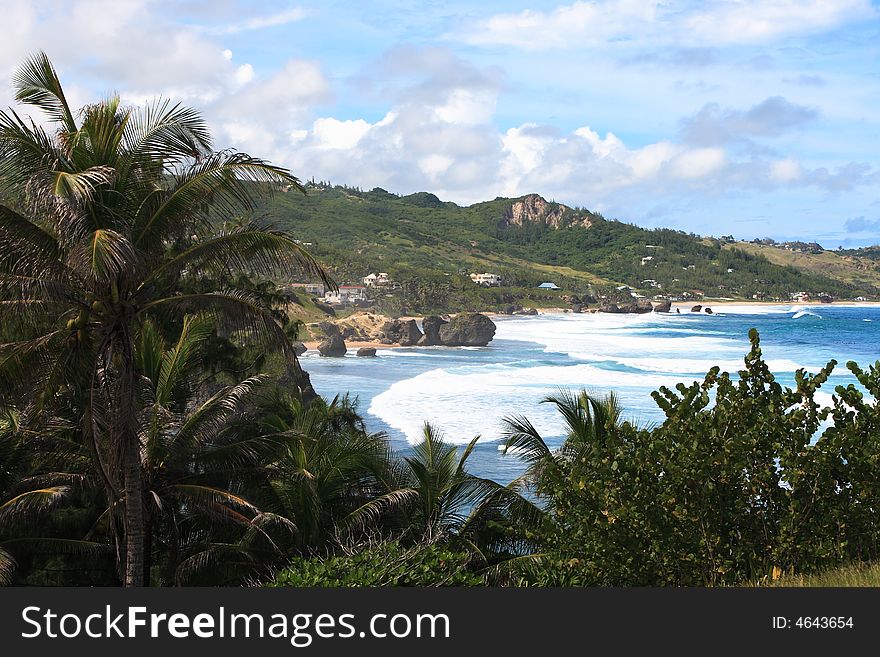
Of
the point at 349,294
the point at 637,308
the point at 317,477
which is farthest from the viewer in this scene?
the point at 637,308

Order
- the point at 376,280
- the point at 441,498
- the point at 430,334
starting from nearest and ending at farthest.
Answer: the point at 441,498
the point at 430,334
the point at 376,280

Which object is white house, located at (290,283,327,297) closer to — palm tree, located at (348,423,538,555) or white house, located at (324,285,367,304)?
white house, located at (324,285,367,304)

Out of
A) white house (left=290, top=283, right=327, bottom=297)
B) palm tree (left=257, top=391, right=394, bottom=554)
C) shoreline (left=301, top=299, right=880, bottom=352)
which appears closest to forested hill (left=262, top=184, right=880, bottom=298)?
shoreline (left=301, top=299, right=880, bottom=352)

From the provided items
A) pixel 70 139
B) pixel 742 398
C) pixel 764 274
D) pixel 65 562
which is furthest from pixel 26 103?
pixel 764 274

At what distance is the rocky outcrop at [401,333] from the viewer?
77.6 m

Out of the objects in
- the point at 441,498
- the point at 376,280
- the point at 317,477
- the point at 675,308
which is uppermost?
the point at 376,280

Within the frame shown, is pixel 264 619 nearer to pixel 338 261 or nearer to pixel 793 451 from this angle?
pixel 793 451

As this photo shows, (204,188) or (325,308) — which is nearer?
(204,188)

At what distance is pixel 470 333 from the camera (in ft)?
252

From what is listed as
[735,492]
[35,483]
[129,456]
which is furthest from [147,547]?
[735,492]

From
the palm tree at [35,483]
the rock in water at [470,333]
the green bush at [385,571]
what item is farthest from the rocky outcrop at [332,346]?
the green bush at [385,571]

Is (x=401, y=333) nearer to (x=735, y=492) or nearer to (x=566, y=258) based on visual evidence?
(x=735, y=492)

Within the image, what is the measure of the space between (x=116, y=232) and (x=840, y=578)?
7098 mm

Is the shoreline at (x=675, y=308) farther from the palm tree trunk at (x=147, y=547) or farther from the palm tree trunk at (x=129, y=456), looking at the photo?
the palm tree trunk at (x=129, y=456)
